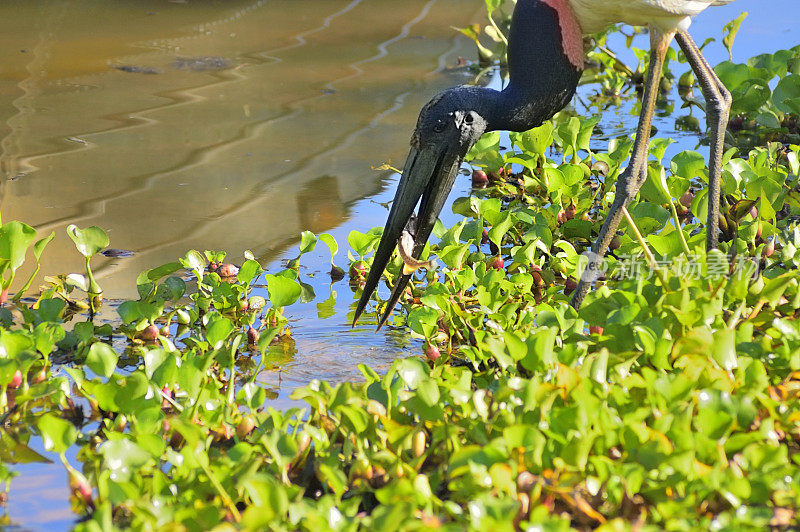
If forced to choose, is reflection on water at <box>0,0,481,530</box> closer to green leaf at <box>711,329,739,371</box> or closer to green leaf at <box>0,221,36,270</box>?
green leaf at <box>0,221,36,270</box>

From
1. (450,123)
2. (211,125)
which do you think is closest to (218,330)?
(450,123)

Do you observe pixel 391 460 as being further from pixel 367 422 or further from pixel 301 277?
pixel 301 277

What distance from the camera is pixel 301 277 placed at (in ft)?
13.4

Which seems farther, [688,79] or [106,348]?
[688,79]

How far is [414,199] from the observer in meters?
3.55

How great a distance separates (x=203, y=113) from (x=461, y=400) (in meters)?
3.85

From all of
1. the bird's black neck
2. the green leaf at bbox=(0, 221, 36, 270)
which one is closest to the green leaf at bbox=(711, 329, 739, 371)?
the bird's black neck

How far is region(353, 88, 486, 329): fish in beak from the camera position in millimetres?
3502

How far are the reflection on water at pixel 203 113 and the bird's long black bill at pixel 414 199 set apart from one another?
0.81 metres

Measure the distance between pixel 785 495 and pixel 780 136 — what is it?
3774 mm

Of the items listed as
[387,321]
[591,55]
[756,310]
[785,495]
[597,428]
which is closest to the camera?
[785,495]

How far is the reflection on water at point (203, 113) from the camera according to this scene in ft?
15.0

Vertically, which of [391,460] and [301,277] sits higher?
[391,460]

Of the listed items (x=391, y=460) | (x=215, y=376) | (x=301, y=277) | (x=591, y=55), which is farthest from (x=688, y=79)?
(x=391, y=460)
